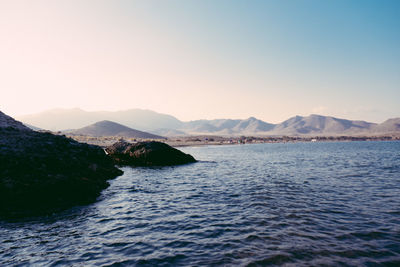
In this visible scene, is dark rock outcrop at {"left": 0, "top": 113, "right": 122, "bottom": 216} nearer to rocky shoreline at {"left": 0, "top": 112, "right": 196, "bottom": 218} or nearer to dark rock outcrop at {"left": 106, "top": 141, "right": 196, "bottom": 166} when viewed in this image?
rocky shoreline at {"left": 0, "top": 112, "right": 196, "bottom": 218}

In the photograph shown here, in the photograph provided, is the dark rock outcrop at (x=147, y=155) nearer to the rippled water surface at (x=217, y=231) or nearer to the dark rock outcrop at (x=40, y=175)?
the dark rock outcrop at (x=40, y=175)

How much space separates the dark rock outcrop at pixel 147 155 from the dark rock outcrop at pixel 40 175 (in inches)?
586

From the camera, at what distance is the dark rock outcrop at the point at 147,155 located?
36594 mm

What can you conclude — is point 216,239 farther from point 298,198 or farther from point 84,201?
point 84,201

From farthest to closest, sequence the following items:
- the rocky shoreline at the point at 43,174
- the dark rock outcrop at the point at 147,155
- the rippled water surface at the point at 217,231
Result: the dark rock outcrop at the point at 147,155
the rocky shoreline at the point at 43,174
the rippled water surface at the point at 217,231

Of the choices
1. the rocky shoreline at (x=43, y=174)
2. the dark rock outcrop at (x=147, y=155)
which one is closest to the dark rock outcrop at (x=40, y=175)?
the rocky shoreline at (x=43, y=174)

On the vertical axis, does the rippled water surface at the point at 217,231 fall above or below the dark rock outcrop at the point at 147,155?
below

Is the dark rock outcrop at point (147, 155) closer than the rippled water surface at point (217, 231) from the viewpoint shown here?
No

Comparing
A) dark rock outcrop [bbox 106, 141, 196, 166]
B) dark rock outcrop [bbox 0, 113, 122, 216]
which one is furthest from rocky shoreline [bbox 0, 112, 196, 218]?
dark rock outcrop [bbox 106, 141, 196, 166]

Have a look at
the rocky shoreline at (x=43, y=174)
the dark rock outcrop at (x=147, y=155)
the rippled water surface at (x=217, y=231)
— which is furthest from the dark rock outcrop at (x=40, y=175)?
the dark rock outcrop at (x=147, y=155)

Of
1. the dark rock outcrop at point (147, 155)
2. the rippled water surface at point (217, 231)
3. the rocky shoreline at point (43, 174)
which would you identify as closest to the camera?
the rippled water surface at point (217, 231)

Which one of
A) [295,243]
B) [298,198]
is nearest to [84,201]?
[295,243]

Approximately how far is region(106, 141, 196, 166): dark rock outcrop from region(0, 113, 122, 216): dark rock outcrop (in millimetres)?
14888

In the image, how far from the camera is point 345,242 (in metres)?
8.76
